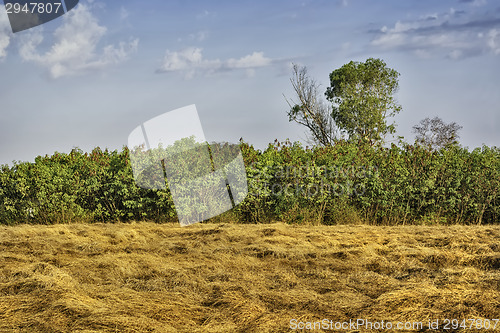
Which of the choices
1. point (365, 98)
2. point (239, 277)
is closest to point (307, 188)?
point (239, 277)

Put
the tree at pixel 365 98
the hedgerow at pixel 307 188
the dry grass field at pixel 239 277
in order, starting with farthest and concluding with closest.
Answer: the tree at pixel 365 98 → the hedgerow at pixel 307 188 → the dry grass field at pixel 239 277

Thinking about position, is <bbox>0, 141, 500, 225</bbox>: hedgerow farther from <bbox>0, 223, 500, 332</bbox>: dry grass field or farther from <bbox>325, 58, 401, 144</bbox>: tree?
<bbox>325, 58, 401, 144</bbox>: tree

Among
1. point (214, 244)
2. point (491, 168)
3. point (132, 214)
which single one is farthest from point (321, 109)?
point (214, 244)

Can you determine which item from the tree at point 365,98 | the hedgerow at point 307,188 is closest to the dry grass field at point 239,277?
the hedgerow at point 307,188

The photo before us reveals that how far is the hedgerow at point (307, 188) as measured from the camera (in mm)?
8867

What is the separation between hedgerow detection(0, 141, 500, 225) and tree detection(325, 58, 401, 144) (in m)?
14.3

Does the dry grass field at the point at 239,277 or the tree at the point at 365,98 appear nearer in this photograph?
the dry grass field at the point at 239,277

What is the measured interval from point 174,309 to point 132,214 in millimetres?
5155

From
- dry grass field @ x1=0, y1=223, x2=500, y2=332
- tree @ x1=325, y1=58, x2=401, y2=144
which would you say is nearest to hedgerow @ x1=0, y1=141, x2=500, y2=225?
dry grass field @ x1=0, y1=223, x2=500, y2=332

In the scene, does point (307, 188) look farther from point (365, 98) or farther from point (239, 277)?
point (365, 98)

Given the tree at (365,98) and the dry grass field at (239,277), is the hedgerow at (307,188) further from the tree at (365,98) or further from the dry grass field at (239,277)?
the tree at (365,98)

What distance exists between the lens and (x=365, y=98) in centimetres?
2414

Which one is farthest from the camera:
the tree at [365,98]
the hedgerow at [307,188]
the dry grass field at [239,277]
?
the tree at [365,98]

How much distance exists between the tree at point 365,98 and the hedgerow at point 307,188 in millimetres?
14258
